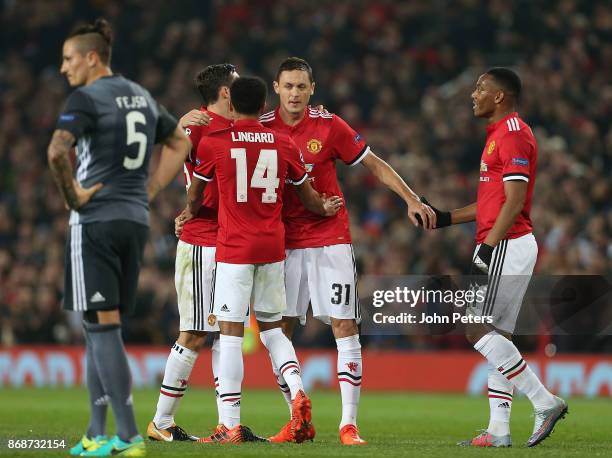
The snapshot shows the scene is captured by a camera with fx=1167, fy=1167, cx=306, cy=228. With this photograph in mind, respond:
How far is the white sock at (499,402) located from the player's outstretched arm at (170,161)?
114 inches

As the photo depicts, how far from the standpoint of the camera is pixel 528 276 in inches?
338

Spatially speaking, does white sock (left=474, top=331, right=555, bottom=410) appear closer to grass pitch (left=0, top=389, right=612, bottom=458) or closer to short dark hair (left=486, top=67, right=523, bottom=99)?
grass pitch (left=0, top=389, right=612, bottom=458)

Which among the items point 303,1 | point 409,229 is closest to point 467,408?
point 409,229

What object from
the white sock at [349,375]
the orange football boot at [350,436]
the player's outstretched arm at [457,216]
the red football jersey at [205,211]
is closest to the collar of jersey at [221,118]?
the red football jersey at [205,211]

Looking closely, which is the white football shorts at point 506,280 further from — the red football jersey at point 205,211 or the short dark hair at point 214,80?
the short dark hair at point 214,80

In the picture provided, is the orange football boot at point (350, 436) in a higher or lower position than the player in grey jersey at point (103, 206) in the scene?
lower

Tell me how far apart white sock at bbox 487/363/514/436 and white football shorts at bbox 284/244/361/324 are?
110 centimetres

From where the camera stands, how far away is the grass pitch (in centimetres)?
757

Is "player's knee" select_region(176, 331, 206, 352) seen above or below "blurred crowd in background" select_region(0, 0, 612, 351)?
below

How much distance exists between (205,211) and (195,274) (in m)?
0.49

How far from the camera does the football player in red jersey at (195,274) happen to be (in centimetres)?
884

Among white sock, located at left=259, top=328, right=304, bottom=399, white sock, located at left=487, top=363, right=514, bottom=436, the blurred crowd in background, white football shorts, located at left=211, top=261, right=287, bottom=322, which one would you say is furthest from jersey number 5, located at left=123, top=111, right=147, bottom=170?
the blurred crowd in background

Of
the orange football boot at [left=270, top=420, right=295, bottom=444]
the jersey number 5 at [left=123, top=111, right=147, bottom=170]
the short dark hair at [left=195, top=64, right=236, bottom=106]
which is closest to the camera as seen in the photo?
the jersey number 5 at [left=123, top=111, right=147, bottom=170]

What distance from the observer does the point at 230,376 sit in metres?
8.23
